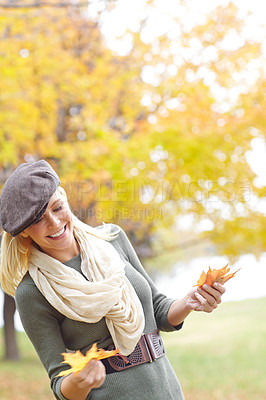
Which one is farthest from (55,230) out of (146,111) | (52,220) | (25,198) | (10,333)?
(10,333)

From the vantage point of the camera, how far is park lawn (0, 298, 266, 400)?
7.41 metres

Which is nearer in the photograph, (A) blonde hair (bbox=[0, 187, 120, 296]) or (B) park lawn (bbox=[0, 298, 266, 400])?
(A) blonde hair (bbox=[0, 187, 120, 296])

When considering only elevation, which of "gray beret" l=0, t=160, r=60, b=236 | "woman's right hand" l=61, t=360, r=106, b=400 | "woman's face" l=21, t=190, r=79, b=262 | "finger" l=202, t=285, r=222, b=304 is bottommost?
"woman's right hand" l=61, t=360, r=106, b=400

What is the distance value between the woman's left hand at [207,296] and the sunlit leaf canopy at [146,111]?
11.2 ft

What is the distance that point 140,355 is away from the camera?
1822 millimetres

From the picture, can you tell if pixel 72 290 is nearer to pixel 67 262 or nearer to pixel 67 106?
pixel 67 262

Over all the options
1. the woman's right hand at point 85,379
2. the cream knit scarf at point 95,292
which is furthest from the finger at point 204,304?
the woman's right hand at point 85,379

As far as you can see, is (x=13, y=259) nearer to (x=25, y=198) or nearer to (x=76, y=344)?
(x=25, y=198)

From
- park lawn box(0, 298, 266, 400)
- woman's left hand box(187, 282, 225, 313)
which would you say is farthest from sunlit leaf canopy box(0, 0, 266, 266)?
woman's left hand box(187, 282, 225, 313)

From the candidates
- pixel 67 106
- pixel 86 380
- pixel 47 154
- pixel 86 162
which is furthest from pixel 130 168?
pixel 86 380

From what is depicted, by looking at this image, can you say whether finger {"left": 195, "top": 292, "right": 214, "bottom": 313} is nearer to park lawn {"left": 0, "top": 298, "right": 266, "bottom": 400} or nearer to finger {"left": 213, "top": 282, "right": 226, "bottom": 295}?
finger {"left": 213, "top": 282, "right": 226, "bottom": 295}

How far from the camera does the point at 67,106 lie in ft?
22.1

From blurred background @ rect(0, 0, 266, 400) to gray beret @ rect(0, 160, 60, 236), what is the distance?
347cm

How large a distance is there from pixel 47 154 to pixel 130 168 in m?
1.38
